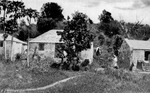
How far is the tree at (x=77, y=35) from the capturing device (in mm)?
27938

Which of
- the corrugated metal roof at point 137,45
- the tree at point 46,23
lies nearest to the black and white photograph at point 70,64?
the corrugated metal roof at point 137,45

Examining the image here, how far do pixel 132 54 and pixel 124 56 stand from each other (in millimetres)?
1634

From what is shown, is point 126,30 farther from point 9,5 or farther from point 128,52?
point 9,5

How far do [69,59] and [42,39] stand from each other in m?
8.92

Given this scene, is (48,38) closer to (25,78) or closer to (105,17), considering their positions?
(25,78)

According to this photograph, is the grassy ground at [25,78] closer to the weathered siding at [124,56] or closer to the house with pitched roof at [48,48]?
the house with pitched roof at [48,48]

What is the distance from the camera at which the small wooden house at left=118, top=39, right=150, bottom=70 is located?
34.3m

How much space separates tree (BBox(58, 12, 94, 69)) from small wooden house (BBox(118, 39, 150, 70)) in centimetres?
899

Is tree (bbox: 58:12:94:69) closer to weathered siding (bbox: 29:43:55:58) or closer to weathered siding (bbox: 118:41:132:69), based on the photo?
weathered siding (bbox: 29:43:55:58)

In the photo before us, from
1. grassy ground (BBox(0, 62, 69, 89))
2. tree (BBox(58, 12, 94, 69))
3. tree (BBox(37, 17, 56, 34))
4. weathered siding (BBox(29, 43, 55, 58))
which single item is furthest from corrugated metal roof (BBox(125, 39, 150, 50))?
tree (BBox(37, 17, 56, 34))

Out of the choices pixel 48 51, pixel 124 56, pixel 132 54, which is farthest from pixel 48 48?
pixel 132 54

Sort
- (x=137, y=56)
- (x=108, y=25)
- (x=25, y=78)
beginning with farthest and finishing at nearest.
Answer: (x=108, y=25), (x=137, y=56), (x=25, y=78)

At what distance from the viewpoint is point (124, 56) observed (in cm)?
3556

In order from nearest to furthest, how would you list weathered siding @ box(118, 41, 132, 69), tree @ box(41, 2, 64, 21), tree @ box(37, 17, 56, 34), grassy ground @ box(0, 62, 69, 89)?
grassy ground @ box(0, 62, 69, 89), weathered siding @ box(118, 41, 132, 69), tree @ box(37, 17, 56, 34), tree @ box(41, 2, 64, 21)
